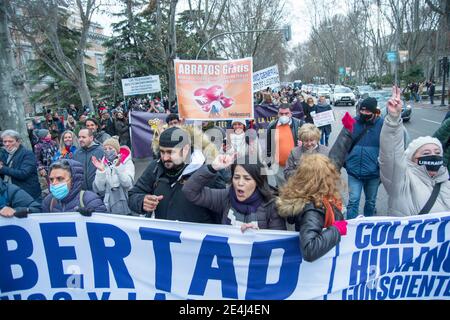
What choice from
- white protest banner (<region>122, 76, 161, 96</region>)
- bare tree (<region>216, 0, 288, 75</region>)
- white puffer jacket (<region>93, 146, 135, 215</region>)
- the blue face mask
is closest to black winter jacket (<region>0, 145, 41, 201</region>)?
white puffer jacket (<region>93, 146, 135, 215</region>)

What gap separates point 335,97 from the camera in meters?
32.4

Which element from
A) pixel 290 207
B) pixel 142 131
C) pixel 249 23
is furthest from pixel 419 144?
pixel 249 23

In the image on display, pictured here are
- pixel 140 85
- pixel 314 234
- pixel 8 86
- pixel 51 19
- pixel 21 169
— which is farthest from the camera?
pixel 51 19

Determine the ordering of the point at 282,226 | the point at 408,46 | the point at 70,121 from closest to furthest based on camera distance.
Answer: the point at 282,226, the point at 70,121, the point at 408,46

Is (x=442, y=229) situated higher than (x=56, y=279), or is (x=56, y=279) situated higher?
(x=442, y=229)

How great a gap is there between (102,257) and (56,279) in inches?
15.7

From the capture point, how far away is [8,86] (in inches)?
279

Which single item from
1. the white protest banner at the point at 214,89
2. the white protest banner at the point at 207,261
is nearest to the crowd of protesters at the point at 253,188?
the white protest banner at the point at 207,261

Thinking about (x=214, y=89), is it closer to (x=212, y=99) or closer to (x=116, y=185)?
(x=212, y=99)

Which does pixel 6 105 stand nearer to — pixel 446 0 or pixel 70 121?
pixel 70 121

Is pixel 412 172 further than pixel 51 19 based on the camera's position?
No

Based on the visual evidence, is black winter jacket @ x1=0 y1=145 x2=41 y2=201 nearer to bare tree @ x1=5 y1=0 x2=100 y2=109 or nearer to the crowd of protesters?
the crowd of protesters

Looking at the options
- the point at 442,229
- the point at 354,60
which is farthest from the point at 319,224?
the point at 354,60

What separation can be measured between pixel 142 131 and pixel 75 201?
7.92 m
